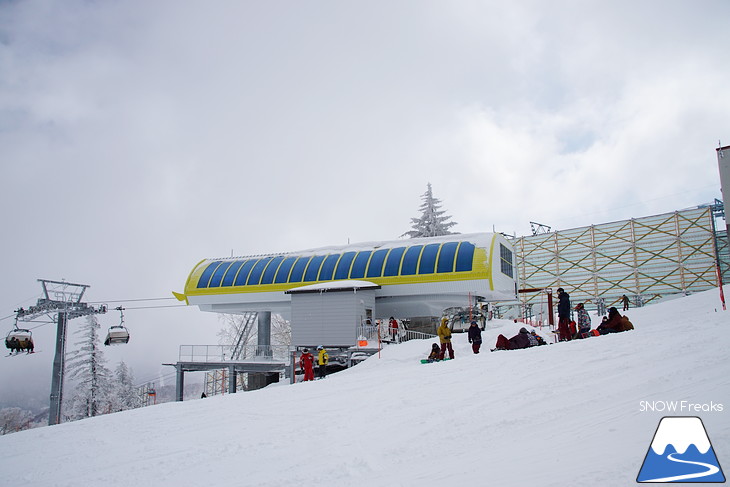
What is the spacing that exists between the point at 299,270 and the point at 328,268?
6.45ft

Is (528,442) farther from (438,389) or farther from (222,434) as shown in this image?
(222,434)

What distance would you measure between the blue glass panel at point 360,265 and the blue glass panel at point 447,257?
413 cm

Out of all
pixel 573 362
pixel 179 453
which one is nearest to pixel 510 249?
pixel 573 362

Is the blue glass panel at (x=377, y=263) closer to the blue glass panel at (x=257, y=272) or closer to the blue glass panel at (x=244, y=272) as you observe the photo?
the blue glass panel at (x=257, y=272)

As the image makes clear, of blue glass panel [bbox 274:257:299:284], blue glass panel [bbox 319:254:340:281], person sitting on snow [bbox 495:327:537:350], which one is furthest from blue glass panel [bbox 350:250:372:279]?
person sitting on snow [bbox 495:327:537:350]

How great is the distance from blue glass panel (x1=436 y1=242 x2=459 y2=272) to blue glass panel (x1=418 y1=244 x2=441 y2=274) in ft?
1.07

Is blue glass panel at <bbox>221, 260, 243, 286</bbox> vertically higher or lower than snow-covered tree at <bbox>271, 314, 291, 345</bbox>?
higher

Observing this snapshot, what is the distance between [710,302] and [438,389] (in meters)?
15.1

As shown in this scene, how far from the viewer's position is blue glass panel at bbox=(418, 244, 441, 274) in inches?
1082

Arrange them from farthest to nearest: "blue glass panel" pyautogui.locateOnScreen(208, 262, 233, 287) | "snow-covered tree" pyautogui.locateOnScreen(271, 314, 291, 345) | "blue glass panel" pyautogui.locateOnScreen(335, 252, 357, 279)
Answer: "snow-covered tree" pyautogui.locateOnScreen(271, 314, 291, 345) → "blue glass panel" pyautogui.locateOnScreen(208, 262, 233, 287) → "blue glass panel" pyautogui.locateOnScreen(335, 252, 357, 279)

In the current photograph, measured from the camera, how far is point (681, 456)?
5.05 meters

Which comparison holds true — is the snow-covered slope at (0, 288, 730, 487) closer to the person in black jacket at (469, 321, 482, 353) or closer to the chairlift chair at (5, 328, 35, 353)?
the person in black jacket at (469, 321, 482, 353)

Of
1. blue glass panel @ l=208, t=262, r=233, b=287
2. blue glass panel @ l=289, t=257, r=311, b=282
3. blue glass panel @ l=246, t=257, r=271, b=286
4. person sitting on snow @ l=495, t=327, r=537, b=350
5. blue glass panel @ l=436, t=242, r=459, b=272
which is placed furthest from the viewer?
blue glass panel @ l=208, t=262, r=233, b=287

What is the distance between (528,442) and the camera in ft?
20.9
